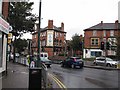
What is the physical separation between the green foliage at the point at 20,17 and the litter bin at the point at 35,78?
3003 centimetres

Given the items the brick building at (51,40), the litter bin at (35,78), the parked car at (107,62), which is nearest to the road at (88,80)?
the litter bin at (35,78)

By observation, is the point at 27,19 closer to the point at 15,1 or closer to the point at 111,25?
the point at 15,1

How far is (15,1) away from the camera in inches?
1630

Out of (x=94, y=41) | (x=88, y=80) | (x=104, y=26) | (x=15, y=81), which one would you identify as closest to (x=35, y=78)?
(x=15, y=81)

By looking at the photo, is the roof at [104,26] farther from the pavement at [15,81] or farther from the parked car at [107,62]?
the pavement at [15,81]

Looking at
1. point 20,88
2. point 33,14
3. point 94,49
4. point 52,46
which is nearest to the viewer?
point 20,88

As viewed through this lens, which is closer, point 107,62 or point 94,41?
point 107,62

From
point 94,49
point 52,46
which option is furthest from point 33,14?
point 52,46

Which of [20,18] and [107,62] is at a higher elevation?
[20,18]

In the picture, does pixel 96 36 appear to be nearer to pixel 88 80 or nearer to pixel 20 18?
pixel 20 18

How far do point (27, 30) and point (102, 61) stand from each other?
44.3ft

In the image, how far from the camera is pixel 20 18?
41000mm

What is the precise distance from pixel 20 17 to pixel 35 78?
1240 inches

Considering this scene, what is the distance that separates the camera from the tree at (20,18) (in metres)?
40.8
